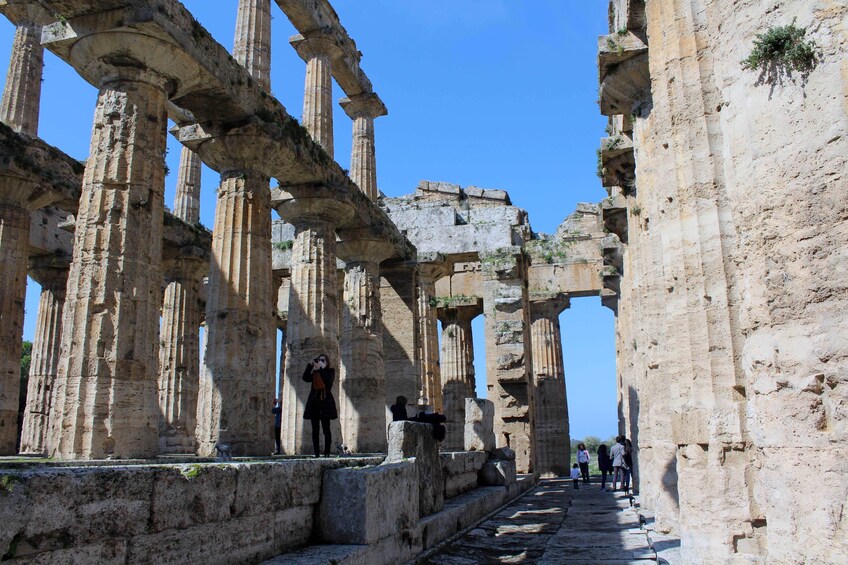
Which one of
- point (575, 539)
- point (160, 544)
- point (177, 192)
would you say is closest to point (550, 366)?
point (177, 192)

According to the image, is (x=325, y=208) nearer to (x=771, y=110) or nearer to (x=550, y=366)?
(x=771, y=110)

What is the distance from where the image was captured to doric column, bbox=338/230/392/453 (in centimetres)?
1631

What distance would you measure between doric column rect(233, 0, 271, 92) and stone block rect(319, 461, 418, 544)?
8.76m

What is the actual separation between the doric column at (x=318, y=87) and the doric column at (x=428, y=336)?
5.66 meters

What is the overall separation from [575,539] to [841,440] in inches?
246

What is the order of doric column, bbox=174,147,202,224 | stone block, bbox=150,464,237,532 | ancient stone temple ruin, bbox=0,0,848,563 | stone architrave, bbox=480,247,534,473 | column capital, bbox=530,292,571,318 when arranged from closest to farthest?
ancient stone temple ruin, bbox=0,0,848,563 → stone block, bbox=150,464,237,532 → doric column, bbox=174,147,202,224 → stone architrave, bbox=480,247,534,473 → column capital, bbox=530,292,571,318

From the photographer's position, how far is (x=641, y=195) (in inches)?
351

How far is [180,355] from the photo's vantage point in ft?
56.6

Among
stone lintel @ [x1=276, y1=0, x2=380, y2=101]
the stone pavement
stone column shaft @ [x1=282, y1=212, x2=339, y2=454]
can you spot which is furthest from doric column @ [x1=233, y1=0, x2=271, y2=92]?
the stone pavement

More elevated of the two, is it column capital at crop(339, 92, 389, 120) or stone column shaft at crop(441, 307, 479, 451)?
column capital at crop(339, 92, 389, 120)

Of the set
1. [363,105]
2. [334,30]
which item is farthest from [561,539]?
[363,105]

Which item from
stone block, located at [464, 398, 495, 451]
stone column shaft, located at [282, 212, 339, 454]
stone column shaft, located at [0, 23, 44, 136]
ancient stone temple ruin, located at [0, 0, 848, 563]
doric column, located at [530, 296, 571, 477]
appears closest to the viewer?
ancient stone temple ruin, located at [0, 0, 848, 563]

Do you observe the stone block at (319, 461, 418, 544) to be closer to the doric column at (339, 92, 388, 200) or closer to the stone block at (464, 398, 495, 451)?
the stone block at (464, 398, 495, 451)

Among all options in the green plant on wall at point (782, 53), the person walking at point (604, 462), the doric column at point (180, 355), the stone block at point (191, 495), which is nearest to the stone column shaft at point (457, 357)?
the person walking at point (604, 462)
